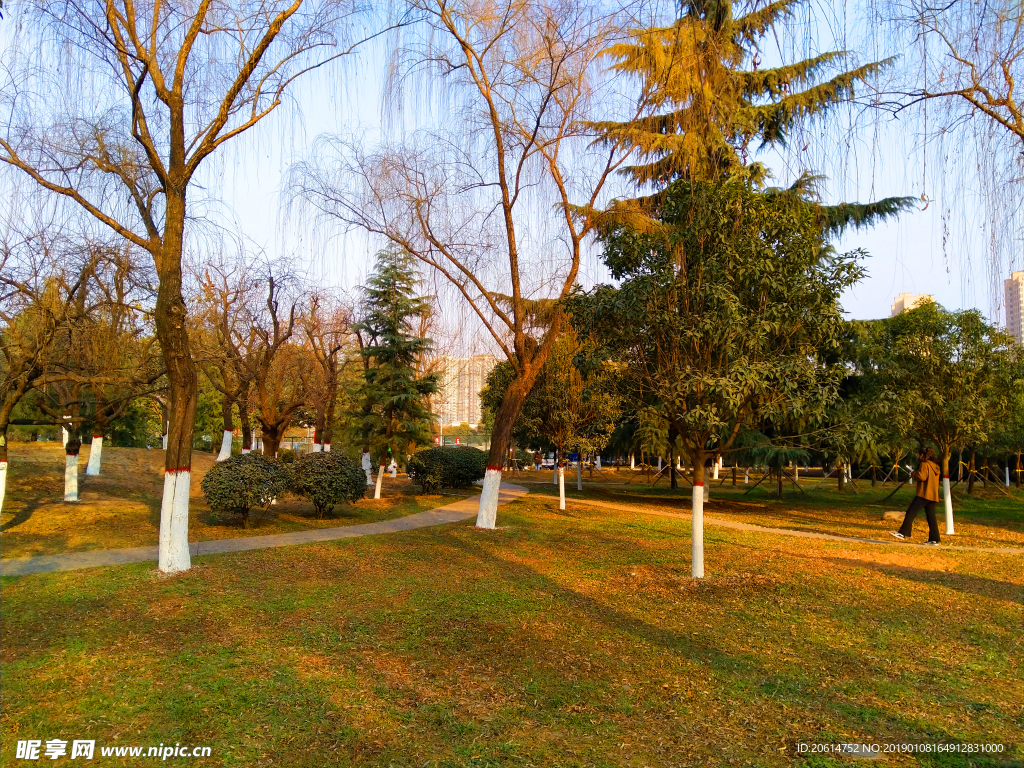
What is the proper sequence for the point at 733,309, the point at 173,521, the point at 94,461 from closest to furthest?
1. the point at 733,309
2. the point at 173,521
3. the point at 94,461

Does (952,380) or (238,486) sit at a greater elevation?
(952,380)

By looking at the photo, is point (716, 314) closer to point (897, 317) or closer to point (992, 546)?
point (992, 546)

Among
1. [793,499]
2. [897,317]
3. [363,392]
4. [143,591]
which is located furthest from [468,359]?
[793,499]

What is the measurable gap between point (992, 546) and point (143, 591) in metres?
14.5

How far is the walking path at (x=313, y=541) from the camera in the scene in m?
9.99

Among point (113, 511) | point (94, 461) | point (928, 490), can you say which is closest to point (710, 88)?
point (928, 490)

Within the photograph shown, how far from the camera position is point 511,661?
572 cm

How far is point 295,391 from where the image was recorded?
23594mm

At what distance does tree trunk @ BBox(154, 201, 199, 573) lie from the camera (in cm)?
905

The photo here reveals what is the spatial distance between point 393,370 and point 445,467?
15.1ft

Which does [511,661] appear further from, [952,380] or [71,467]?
[71,467]

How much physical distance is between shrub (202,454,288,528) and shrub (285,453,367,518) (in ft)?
4.86

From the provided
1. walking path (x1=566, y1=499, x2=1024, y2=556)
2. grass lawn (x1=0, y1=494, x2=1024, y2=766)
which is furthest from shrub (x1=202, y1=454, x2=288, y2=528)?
walking path (x1=566, y1=499, x2=1024, y2=556)

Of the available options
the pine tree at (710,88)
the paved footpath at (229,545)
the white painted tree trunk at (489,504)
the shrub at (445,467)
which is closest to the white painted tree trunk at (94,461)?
the shrub at (445,467)
